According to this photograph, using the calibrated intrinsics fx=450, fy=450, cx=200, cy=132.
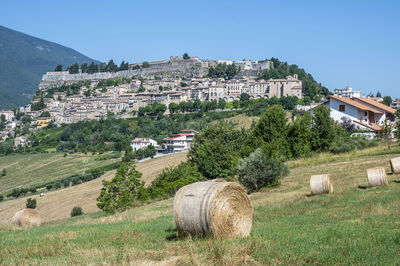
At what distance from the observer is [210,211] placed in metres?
8.02

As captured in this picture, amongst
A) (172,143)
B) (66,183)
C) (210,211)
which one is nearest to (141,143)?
(172,143)

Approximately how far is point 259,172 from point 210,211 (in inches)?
583

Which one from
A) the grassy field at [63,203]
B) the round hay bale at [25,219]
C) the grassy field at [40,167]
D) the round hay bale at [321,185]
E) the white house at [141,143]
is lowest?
the grassy field at [40,167]

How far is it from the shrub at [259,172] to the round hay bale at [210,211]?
13.8m

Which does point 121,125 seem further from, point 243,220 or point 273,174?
point 243,220

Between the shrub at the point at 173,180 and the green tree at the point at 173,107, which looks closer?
the shrub at the point at 173,180

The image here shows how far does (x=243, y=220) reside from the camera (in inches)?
346

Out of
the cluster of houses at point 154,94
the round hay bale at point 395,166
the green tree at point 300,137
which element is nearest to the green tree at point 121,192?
the green tree at point 300,137

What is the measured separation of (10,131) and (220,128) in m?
146

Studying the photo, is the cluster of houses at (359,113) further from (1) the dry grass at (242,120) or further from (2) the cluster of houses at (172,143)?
(1) the dry grass at (242,120)

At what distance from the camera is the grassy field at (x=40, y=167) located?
7750 centimetres

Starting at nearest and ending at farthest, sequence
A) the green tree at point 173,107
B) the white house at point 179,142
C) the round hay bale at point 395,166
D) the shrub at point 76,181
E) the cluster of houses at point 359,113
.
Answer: the round hay bale at point 395,166, the cluster of houses at point 359,113, the shrub at point 76,181, the white house at point 179,142, the green tree at point 173,107

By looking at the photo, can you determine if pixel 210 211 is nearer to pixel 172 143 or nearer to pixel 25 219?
pixel 25 219

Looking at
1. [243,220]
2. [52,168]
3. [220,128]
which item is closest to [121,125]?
[52,168]
